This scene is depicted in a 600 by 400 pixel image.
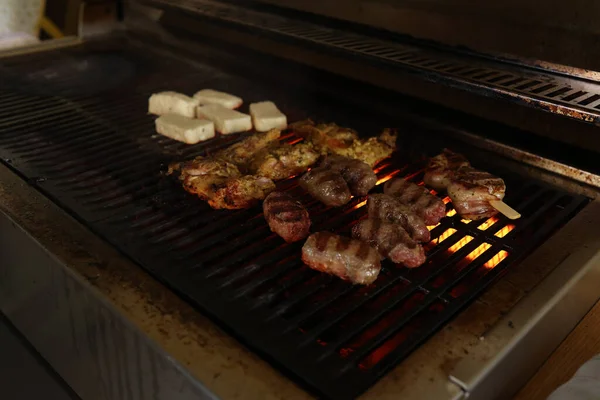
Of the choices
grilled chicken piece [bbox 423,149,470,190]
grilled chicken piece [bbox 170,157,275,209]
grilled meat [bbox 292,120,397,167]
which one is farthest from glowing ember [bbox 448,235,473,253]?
grilled chicken piece [bbox 170,157,275,209]

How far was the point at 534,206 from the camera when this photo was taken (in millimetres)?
3012

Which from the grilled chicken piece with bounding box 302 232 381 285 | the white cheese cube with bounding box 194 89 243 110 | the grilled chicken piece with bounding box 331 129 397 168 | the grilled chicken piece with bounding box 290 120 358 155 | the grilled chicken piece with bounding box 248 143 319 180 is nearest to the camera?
the grilled chicken piece with bounding box 302 232 381 285

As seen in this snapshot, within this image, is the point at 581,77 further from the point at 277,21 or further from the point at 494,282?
the point at 277,21

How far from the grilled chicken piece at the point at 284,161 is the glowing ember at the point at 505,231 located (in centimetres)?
114

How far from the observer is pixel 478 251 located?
269 centimetres

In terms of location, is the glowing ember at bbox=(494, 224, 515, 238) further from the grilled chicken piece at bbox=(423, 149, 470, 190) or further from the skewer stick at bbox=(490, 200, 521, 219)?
the grilled chicken piece at bbox=(423, 149, 470, 190)

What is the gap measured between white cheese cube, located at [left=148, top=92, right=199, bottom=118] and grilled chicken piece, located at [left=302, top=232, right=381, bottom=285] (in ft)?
6.10

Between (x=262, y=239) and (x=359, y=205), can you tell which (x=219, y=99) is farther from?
(x=262, y=239)

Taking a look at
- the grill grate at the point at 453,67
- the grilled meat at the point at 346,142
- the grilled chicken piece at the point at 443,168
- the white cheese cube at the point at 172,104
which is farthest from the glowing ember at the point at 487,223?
the white cheese cube at the point at 172,104

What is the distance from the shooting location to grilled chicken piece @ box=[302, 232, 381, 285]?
2.39m

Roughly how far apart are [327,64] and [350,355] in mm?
2769

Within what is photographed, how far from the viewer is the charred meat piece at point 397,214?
269 centimetres

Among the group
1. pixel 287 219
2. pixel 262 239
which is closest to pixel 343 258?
pixel 287 219

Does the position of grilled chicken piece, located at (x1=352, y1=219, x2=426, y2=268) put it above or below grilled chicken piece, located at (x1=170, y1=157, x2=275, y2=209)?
above
